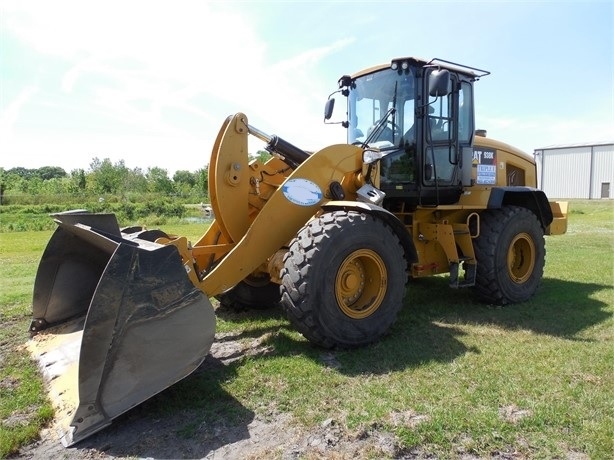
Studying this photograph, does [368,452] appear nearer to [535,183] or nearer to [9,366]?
[9,366]

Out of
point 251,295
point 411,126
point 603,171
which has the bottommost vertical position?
point 251,295

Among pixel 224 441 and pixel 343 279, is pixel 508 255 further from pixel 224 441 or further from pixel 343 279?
pixel 224 441

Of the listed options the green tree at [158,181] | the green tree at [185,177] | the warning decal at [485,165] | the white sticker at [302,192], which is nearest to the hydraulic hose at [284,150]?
the white sticker at [302,192]

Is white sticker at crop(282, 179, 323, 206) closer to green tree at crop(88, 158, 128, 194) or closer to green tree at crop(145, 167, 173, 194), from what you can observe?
green tree at crop(88, 158, 128, 194)

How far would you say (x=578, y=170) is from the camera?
45.0 meters

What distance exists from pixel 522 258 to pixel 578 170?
44.8 m

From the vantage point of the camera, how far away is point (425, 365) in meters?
4.04

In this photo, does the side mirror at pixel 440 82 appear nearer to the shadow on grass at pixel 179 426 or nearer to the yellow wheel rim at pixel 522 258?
the yellow wheel rim at pixel 522 258

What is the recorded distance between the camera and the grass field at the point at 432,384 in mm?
3006

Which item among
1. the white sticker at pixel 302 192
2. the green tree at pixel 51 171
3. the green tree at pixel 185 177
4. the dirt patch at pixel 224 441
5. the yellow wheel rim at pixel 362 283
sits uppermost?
the green tree at pixel 51 171

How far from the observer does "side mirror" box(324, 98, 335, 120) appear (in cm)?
635

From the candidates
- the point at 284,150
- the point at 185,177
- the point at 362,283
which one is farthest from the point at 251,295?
the point at 185,177

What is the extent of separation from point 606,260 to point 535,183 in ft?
10.6

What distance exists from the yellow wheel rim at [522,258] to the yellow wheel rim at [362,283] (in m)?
2.69
